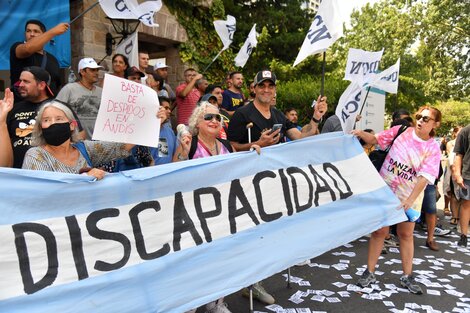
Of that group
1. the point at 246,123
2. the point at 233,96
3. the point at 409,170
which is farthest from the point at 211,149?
the point at 233,96

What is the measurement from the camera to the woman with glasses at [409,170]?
3.87m

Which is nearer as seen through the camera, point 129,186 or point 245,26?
point 129,186

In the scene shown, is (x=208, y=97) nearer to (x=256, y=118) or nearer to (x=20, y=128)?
(x=256, y=118)

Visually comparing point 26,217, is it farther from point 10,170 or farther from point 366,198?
point 366,198

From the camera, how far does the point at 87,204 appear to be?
7.91 ft

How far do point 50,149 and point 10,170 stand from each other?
0.38 m

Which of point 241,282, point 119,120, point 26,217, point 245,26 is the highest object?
point 245,26

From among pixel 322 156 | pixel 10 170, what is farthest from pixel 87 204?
pixel 322 156

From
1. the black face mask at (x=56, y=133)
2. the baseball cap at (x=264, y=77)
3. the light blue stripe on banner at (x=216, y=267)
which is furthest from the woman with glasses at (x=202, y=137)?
the black face mask at (x=56, y=133)

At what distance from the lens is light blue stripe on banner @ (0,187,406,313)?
7.34ft

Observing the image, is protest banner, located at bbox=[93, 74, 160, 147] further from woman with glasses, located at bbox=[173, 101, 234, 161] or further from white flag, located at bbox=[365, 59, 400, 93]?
white flag, located at bbox=[365, 59, 400, 93]

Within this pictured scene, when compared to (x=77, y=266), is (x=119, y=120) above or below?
above

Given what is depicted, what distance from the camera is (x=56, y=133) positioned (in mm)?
2525

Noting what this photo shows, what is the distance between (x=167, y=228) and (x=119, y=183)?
0.44 m
